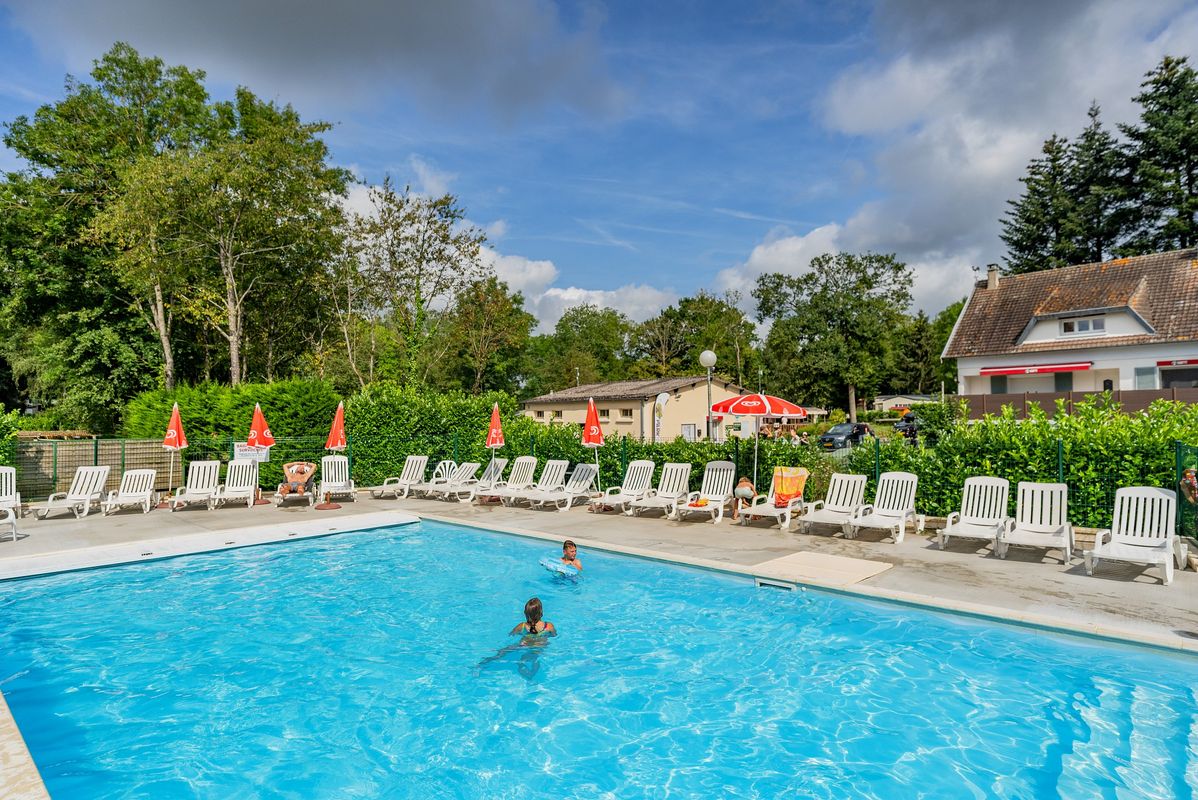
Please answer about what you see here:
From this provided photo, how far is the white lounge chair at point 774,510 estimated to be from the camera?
12.3 m

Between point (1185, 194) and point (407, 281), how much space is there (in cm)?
4250

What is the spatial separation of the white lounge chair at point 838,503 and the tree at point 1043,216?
1621 inches

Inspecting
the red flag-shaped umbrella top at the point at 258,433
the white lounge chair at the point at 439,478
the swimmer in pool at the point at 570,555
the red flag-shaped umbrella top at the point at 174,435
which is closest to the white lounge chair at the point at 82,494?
the red flag-shaped umbrella top at the point at 174,435

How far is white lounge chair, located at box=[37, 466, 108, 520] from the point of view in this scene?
14625 mm

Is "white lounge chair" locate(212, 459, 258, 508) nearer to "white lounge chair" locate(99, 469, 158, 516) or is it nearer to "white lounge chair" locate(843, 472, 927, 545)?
"white lounge chair" locate(99, 469, 158, 516)

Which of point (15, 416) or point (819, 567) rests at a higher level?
point (15, 416)

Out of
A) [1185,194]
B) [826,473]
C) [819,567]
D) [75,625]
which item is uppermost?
[1185,194]

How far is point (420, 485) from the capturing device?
17.8 metres

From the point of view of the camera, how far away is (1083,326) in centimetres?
3052

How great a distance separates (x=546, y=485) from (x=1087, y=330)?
91.3ft

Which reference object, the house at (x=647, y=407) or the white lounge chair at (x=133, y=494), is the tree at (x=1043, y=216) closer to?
the house at (x=647, y=407)

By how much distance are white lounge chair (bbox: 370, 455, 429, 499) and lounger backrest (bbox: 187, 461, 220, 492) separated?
150 inches

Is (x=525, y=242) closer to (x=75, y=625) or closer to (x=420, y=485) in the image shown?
(x=420, y=485)

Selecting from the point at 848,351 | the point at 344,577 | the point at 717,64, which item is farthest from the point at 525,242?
the point at 848,351
